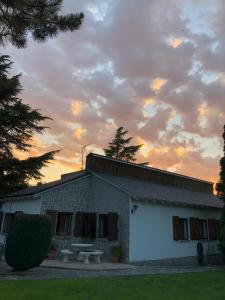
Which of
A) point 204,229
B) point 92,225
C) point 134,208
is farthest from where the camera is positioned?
point 204,229

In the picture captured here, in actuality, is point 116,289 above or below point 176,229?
below

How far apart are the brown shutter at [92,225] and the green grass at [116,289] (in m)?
6.95

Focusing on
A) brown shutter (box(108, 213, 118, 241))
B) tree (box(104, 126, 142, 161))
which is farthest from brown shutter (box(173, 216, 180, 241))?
tree (box(104, 126, 142, 161))

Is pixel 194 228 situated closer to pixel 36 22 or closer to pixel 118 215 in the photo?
pixel 118 215

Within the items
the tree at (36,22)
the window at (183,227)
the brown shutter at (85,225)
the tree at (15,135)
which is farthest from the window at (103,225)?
the tree at (36,22)

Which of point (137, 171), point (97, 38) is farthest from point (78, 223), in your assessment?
point (97, 38)

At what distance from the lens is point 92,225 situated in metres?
17.3

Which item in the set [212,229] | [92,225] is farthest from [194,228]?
[92,225]

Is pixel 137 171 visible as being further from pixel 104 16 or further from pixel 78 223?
pixel 104 16

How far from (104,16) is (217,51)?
544 centimetres

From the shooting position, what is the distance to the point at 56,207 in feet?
53.9

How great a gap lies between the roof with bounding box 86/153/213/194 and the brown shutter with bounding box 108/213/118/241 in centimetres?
372

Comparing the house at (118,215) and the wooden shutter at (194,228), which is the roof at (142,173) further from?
the wooden shutter at (194,228)

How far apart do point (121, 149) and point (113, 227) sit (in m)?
31.2
